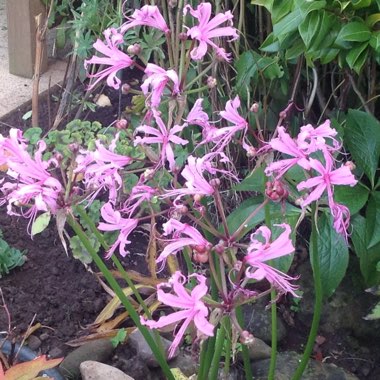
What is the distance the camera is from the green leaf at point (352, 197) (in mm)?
1928

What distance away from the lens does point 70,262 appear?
8.09 feet

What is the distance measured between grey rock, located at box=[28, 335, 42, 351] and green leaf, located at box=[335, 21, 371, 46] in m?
1.19

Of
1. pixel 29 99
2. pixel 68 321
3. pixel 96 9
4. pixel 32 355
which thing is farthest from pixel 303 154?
pixel 29 99

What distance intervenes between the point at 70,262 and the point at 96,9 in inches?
36.9

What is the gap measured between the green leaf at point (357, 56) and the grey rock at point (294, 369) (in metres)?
0.85

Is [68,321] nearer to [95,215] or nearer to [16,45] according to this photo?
[95,215]

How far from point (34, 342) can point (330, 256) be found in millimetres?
899

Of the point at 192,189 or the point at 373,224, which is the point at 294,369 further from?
the point at 192,189

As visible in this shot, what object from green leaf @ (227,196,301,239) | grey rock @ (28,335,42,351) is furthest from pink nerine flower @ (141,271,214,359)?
grey rock @ (28,335,42,351)

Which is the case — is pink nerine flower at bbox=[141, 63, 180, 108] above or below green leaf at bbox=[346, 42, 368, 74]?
above

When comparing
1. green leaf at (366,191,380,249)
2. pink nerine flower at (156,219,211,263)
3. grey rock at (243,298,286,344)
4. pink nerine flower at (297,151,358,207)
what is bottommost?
grey rock at (243,298,286,344)

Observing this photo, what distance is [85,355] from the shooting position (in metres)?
2.12

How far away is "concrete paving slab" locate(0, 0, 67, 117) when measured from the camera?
3.26m

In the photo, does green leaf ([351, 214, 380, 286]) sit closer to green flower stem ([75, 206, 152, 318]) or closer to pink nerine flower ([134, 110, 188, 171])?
green flower stem ([75, 206, 152, 318])
